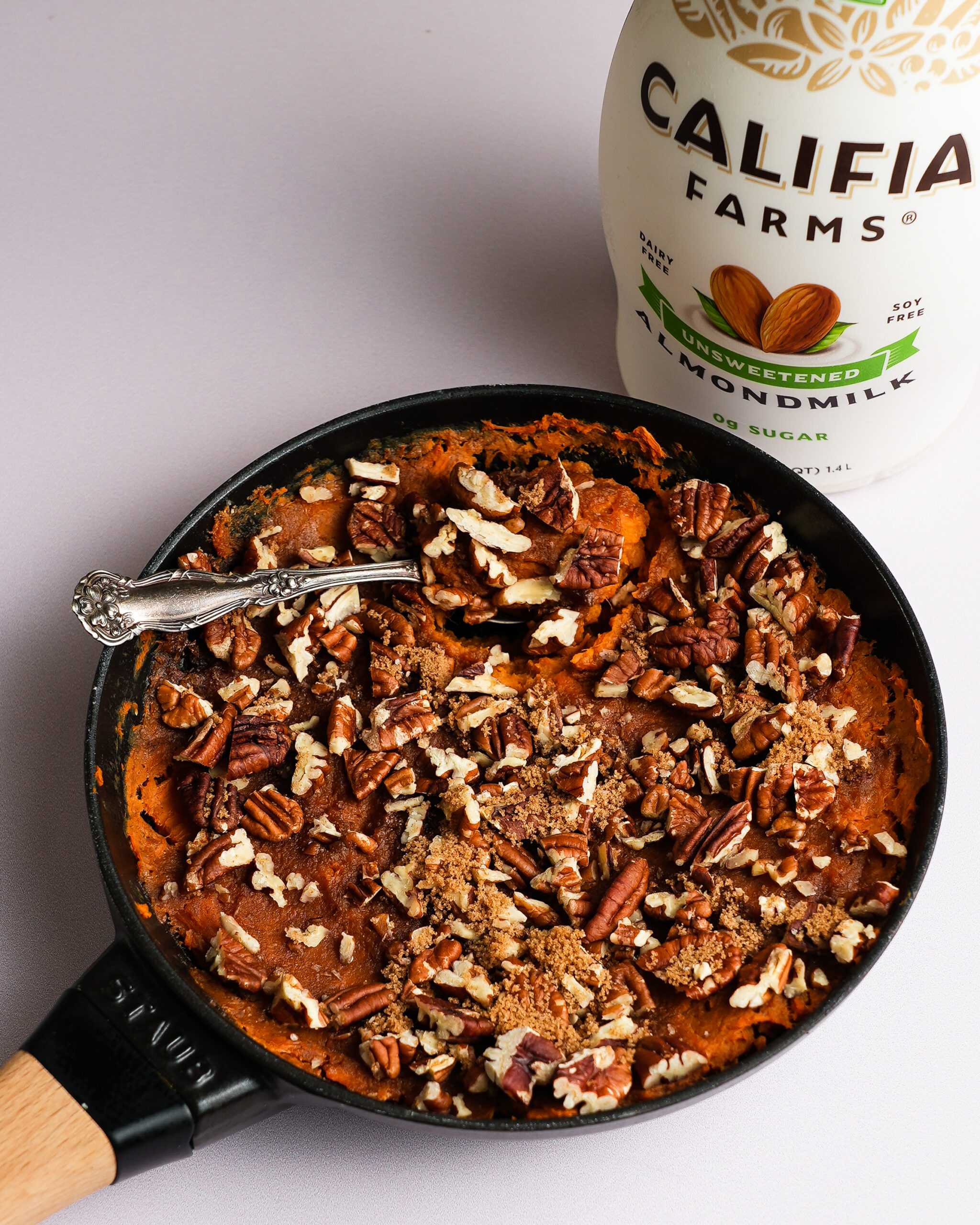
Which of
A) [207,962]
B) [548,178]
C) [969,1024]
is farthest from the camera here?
[548,178]

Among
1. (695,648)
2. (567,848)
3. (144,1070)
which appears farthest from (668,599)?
(144,1070)

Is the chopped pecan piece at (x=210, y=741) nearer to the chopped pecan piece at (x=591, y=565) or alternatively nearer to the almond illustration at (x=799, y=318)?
the chopped pecan piece at (x=591, y=565)

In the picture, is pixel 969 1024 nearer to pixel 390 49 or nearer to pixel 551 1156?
pixel 551 1156

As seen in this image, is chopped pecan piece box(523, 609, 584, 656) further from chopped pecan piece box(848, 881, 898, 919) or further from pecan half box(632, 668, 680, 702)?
chopped pecan piece box(848, 881, 898, 919)

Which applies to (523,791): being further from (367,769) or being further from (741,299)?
(741,299)

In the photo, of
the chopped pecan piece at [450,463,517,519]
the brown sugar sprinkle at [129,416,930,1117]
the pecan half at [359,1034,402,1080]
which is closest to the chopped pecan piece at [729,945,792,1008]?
the brown sugar sprinkle at [129,416,930,1117]

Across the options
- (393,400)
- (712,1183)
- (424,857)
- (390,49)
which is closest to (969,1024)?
(712,1183)
